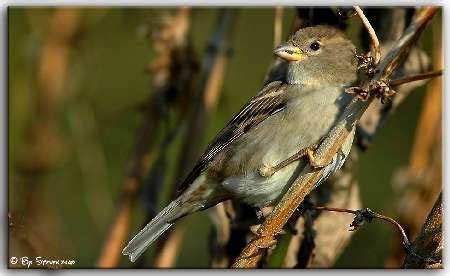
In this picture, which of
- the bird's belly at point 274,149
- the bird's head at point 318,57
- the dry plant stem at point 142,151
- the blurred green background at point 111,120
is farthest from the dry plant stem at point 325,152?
the dry plant stem at point 142,151

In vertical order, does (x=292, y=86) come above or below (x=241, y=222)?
above

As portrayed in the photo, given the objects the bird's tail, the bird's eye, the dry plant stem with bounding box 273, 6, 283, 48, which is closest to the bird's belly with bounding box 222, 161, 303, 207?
the bird's tail

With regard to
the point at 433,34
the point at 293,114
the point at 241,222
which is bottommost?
the point at 241,222

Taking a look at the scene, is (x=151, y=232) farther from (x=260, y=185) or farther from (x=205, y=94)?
(x=205, y=94)

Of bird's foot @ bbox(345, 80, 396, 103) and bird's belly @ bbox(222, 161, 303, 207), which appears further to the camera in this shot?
bird's belly @ bbox(222, 161, 303, 207)

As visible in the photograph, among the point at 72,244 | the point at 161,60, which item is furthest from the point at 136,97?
the point at 72,244

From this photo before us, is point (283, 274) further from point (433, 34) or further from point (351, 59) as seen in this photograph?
point (433, 34)

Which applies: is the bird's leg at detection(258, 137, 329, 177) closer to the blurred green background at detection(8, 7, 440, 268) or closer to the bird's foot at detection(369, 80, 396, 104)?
the bird's foot at detection(369, 80, 396, 104)
